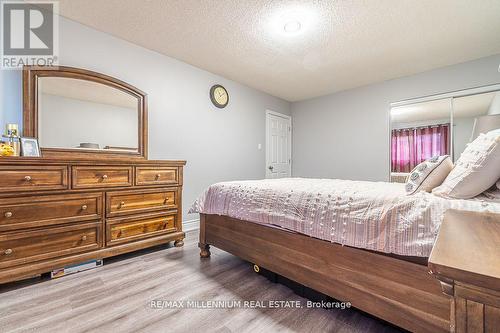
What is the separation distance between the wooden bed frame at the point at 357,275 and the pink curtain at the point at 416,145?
3.05 meters

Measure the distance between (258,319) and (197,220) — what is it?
2.25m

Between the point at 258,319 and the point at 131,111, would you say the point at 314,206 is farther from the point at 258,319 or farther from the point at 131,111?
the point at 131,111

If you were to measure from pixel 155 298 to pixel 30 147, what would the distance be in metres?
1.70

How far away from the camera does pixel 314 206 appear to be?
4.97 feet

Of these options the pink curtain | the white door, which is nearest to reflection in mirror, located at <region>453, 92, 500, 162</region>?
the pink curtain

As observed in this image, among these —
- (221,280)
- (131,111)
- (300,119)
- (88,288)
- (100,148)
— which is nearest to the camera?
(88,288)

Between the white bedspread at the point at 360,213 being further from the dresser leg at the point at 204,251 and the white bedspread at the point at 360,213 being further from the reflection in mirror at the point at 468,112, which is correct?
the reflection in mirror at the point at 468,112

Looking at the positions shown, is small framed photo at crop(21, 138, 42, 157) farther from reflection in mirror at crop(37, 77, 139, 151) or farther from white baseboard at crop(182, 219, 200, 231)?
white baseboard at crop(182, 219, 200, 231)

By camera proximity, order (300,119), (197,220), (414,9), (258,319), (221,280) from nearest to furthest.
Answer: (258,319) < (221,280) < (414,9) < (197,220) < (300,119)

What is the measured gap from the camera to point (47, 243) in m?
1.86

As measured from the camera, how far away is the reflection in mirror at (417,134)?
340 cm

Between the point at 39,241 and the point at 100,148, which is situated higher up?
the point at 100,148

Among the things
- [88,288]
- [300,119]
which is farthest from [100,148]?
[300,119]
